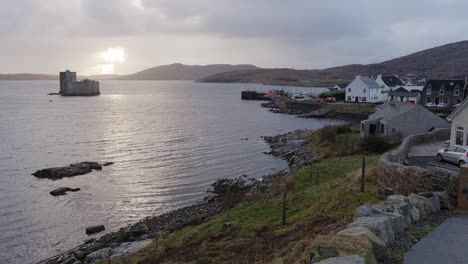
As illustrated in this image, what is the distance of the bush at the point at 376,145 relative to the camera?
36.4m

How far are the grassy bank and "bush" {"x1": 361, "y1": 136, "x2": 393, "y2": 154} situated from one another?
15.0m

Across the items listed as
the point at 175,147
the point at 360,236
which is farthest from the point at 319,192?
the point at 175,147

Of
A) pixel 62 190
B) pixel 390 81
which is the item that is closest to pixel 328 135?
pixel 62 190

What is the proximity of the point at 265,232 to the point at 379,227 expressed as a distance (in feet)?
28.3

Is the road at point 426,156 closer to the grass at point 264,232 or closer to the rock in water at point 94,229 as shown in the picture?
the grass at point 264,232

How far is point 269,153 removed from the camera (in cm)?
5350

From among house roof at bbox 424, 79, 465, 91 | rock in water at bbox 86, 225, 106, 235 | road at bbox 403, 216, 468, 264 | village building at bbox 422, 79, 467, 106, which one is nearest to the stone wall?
road at bbox 403, 216, 468, 264

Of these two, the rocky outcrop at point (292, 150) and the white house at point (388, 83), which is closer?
the rocky outcrop at point (292, 150)

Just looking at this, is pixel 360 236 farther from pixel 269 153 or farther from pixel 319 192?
pixel 269 153

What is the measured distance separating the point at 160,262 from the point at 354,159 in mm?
20663

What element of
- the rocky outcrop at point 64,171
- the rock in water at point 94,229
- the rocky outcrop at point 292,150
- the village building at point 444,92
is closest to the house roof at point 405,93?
the village building at point 444,92

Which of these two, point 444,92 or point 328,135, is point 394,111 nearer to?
point 328,135

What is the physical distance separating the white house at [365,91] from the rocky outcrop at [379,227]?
100m

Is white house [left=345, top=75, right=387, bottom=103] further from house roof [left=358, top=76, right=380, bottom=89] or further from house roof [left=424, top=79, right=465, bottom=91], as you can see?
house roof [left=424, top=79, right=465, bottom=91]
